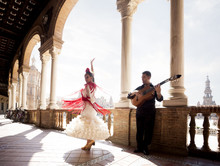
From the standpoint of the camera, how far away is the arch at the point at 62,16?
8.03m

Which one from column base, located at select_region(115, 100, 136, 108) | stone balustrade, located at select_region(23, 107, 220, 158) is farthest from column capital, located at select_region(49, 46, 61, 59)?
stone balustrade, located at select_region(23, 107, 220, 158)

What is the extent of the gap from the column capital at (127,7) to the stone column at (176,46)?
1.33 meters

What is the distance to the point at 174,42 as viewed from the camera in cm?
357

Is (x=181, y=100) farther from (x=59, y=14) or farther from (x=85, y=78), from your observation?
(x=59, y=14)

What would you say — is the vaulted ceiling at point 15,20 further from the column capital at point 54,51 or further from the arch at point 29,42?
A: the column capital at point 54,51

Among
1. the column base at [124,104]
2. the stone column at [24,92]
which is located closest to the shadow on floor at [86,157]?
the column base at [124,104]

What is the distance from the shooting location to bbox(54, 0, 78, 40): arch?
803cm

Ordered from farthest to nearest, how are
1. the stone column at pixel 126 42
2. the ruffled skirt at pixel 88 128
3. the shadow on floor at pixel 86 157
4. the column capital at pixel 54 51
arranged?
1. the column capital at pixel 54 51
2. the stone column at pixel 126 42
3. the ruffled skirt at pixel 88 128
4. the shadow on floor at pixel 86 157

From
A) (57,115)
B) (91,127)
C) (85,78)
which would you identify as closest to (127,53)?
(85,78)

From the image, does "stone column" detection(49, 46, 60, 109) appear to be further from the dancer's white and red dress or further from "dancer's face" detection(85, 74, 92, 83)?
"dancer's face" detection(85, 74, 92, 83)

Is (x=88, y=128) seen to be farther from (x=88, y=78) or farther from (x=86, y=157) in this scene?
(x=88, y=78)

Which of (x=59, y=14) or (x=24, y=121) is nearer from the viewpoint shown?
(x=59, y=14)

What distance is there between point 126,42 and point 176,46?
164 centimetres

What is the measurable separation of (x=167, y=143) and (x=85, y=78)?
2339 millimetres
